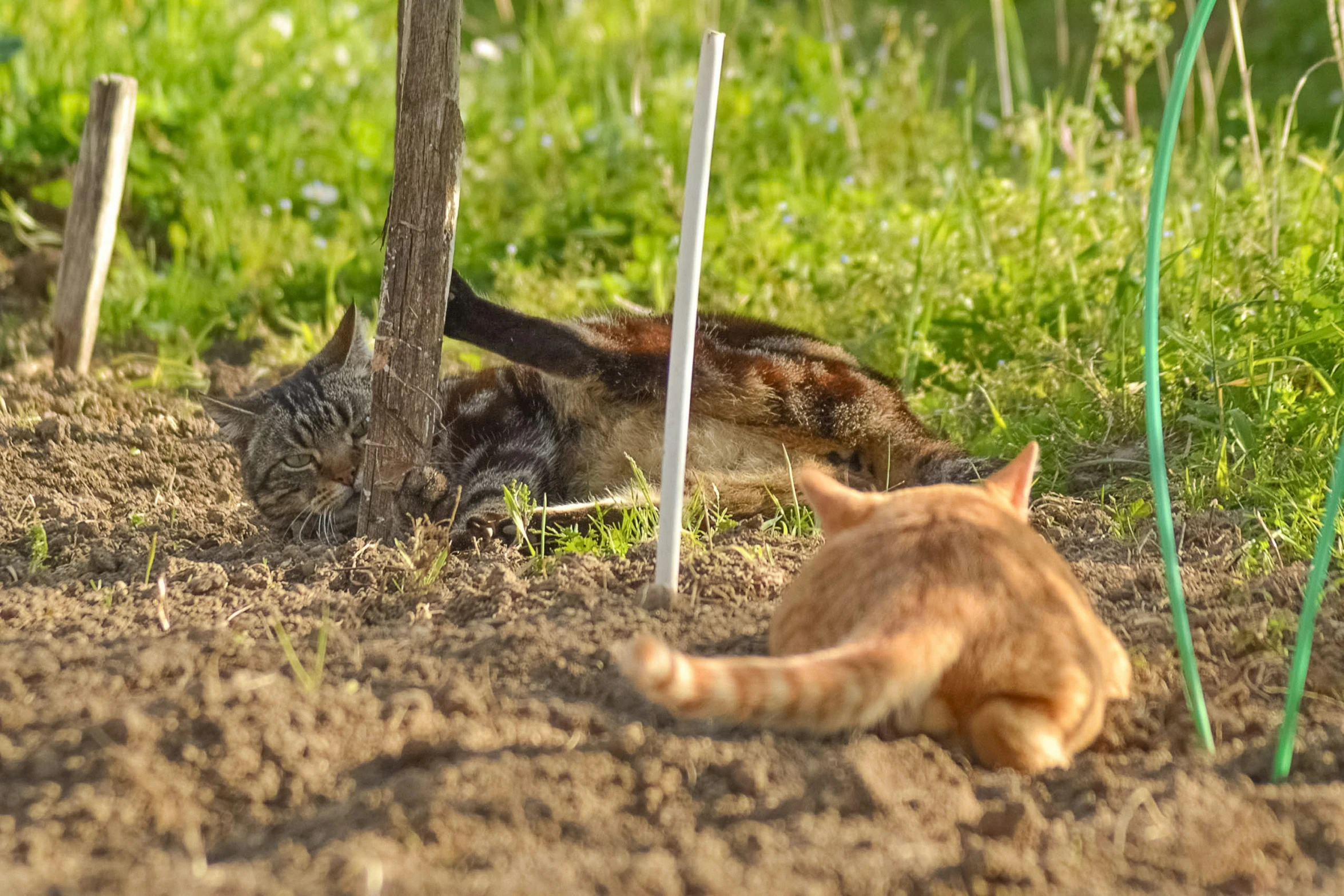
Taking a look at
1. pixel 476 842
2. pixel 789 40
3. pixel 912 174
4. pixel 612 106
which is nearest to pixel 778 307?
pixel 912 174

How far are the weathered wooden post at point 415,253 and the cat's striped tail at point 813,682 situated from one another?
119 cm

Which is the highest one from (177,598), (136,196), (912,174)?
(912,174)

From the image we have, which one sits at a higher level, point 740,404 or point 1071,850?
point 740,404

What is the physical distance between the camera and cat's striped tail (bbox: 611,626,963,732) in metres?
1.61

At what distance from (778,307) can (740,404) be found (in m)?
1.42

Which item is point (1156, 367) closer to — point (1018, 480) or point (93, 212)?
point (1018, 480)

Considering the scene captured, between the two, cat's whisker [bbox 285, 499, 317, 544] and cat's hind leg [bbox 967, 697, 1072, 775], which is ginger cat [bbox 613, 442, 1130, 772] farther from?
cat's whisker [bbox 285, 499, 317, 544]

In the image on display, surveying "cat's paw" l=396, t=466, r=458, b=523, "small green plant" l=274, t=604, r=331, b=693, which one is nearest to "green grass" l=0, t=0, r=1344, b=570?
"cat's paw" l=396, t=466, r=458, b=523

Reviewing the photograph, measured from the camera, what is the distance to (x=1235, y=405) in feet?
10.5

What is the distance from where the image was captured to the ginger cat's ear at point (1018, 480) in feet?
7.37

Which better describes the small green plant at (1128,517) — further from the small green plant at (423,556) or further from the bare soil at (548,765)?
the small green plant at (423,556)

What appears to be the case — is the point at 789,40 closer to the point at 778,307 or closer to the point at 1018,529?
the point at 778,307

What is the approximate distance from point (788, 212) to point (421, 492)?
8.56 feet

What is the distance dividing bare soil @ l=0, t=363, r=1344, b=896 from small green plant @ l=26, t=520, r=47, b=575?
0.53 ft
